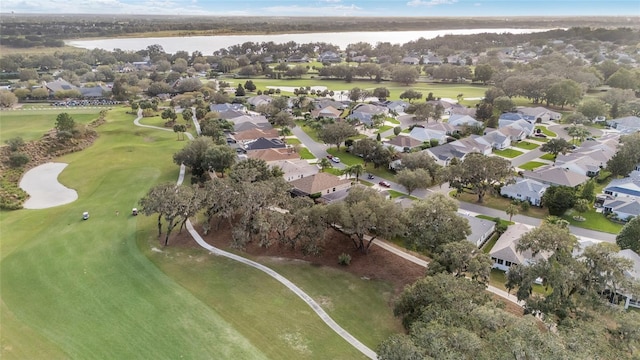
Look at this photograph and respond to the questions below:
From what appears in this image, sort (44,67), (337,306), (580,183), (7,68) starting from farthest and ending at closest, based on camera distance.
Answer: (44,67) < (7,68) < (580,183) < (337,306)

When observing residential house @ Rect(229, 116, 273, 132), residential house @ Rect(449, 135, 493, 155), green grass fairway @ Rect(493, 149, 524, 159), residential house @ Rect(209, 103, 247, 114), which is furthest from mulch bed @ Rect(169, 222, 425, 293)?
residential house @ Rect(209, 103, 247, 114)

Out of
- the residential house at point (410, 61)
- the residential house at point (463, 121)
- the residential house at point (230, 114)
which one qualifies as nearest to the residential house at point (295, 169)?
the residential house at point (230, 114)

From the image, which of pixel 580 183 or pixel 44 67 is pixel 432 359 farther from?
pixel 44 67

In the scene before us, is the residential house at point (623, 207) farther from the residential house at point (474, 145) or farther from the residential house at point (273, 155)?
the residential house at point (273, 155)

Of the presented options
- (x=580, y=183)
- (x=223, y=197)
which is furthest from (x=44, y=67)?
(x=580, y=183)

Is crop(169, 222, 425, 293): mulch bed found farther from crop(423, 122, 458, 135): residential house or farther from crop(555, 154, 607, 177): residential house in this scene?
crop(423, 122, 458, 135): residential house

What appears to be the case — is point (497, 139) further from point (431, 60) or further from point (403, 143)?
point (431, 60)

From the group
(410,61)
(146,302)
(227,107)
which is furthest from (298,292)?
(410,61)
